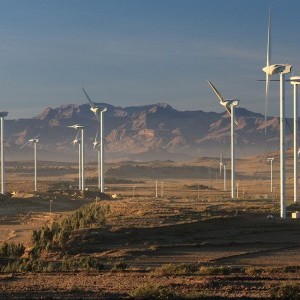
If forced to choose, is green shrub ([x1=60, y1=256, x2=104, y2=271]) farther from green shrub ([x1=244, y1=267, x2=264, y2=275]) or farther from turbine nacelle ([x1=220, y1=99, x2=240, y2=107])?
turbine nacelle ([x1=220, y1=99, x2=240, y2=107])

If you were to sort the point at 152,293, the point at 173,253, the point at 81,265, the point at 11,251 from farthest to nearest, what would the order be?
the point at 11,251, the point at 173,253, the point at 81,265, the point at 152,293

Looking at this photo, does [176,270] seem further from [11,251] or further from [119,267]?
[11,251]

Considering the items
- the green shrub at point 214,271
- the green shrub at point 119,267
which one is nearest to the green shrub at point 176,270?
the green shrub at point 214,271

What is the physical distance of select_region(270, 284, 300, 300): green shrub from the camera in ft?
71.2

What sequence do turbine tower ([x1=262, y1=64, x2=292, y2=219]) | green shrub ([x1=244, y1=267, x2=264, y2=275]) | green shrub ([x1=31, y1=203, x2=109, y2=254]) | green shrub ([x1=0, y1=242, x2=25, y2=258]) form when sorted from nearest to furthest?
green shrub ([x1=244, y1=267, x2=264, y2=275]), green shrub ([x1=0, y1=242, x2=25, y2=258]), green shrub ([x1=31, y1=203, x2=109, y2=254]), turbine tower ([x1=262, y1=64, x2=292, y2=219])

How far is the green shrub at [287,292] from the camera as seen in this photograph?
21.7m

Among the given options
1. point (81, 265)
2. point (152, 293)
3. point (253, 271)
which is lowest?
point (81, 265)

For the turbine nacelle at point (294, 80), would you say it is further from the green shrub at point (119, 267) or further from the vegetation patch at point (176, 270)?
the vegetation patch at point (176, 270)

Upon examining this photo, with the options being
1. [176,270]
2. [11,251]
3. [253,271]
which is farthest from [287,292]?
[11,251]

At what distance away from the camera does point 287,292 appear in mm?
22109

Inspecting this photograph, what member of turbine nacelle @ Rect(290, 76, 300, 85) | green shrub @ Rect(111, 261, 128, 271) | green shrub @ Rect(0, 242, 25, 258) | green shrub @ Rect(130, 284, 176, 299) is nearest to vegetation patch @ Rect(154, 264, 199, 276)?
green shrub @ Rect(111, 261, 128, 271)

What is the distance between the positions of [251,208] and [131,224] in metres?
14.7

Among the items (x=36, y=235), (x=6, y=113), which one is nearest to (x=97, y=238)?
(x=36, y=235)

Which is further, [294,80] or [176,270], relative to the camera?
[294,80]
